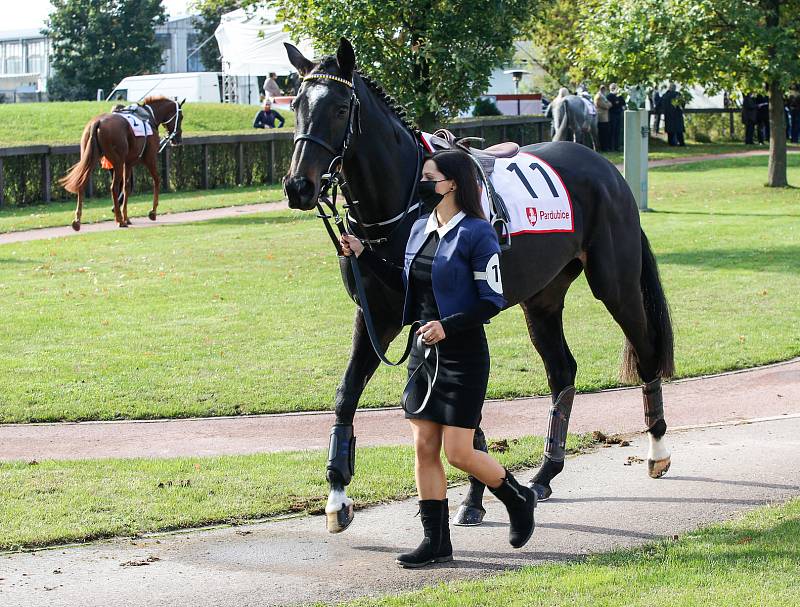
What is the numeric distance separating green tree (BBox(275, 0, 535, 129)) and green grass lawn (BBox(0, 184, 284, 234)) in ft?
27.6

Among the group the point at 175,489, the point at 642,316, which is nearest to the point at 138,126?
the point at 175,489

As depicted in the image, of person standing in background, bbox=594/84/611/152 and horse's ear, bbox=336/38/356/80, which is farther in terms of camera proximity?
person standing in background, bbox=594/84/611/152

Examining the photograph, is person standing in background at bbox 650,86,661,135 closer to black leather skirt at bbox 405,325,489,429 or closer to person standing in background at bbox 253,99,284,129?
person standing in background at bbox 253,99,284,129

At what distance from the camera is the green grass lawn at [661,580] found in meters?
4.78

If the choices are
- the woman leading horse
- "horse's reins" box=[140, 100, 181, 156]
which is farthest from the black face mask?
"horse's reins" box=[140, 100, 181, 156]

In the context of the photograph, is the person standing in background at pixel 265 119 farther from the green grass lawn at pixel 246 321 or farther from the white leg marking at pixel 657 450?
the white leg marking at pixel 657 450

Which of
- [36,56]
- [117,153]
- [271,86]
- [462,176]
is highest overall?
[36,56]

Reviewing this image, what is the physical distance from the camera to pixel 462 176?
523cm

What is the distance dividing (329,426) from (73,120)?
27.7 meters

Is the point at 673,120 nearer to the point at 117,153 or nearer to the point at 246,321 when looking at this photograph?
the point at 117,153

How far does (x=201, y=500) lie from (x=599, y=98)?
105 feet

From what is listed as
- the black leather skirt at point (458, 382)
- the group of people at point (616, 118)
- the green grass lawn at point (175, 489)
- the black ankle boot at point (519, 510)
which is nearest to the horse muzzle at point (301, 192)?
the black leather skirt at point (458, 382)

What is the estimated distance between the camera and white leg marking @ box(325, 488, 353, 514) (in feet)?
18.8

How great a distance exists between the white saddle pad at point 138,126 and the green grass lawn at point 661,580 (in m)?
16.8
